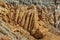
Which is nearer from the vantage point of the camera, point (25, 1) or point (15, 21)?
point (15, 21)

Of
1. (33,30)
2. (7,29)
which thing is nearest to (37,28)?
(33,30)

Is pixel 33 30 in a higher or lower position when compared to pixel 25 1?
lower

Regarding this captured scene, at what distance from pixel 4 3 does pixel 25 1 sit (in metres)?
0.50

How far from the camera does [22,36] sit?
132 inches

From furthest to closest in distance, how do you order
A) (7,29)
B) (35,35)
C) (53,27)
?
(53,27) < (35,35) < (7,29)

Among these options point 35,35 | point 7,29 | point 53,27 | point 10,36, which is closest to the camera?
point 10,36

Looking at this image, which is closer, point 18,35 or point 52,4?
point 18,35

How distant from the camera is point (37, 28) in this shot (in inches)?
145

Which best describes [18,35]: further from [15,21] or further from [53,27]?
[53,27]

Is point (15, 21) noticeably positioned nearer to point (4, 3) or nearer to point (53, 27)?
point (4, 3)

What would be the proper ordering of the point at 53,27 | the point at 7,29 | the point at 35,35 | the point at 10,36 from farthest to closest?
the point at 53,27
the point at 35,35
the point at 7,29
the point at 10,36

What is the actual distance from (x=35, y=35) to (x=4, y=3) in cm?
85

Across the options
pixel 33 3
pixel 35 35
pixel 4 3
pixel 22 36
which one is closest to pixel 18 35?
pixel 22 36

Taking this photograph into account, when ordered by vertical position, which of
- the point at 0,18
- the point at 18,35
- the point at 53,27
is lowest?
the point at 53,27
